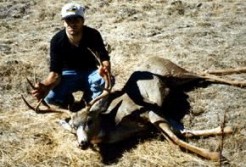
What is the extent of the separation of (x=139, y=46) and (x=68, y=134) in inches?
106

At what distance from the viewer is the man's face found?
6.19 meters

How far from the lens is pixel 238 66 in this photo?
298 inches

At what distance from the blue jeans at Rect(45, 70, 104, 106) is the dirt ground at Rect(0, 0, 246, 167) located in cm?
26

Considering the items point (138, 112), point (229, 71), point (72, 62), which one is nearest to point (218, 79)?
point (229, 71)

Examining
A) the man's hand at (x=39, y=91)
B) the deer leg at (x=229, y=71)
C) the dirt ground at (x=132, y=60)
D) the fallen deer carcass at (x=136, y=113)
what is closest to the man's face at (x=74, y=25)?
the man's hand at (x=39, y=91)

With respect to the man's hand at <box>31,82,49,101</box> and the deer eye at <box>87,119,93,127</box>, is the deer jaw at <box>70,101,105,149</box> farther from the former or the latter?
the man's hand at <box>31,82,49,101</box>

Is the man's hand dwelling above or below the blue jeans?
above

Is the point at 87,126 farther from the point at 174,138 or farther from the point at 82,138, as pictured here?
the point at 174,138

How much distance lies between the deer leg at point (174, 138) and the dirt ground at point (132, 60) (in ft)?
0.25

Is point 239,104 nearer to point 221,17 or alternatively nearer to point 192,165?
point 192,165

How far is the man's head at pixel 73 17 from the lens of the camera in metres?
6.12

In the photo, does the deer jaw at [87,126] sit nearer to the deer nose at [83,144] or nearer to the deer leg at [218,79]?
the deer nose at [83,144]

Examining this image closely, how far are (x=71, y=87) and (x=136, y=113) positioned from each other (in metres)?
1.13

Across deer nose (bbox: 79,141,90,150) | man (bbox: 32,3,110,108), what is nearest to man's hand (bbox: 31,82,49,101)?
man (bbox: 32,3,110,108)
